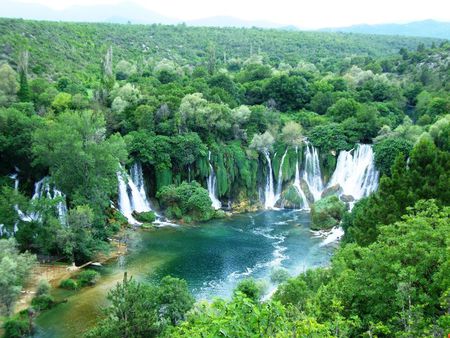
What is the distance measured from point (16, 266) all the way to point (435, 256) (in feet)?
71.2

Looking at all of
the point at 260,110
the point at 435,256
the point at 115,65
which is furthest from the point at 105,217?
the point at 115,65

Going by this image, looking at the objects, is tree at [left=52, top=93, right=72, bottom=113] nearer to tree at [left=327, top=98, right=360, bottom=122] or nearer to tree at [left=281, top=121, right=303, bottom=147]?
tree at [left=281, top=121, right=303, bottom=147]

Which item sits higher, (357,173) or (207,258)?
(357,173)

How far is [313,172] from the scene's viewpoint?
53.4 meters

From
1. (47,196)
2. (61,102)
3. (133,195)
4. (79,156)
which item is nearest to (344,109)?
(133,195)

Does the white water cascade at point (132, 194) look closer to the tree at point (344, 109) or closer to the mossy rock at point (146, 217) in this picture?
the mossy rock at point (146, 217)

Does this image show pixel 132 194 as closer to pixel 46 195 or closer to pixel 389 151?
pixel 46 195

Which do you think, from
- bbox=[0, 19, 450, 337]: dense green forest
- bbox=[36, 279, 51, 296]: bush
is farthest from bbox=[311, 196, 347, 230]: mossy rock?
bbox=[36, 279, 51, 296]: bush

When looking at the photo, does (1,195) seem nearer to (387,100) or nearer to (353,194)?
(353,194)

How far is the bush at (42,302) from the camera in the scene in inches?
1108

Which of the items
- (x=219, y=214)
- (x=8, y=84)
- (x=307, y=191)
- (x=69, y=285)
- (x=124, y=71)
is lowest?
(x=219, y=214)

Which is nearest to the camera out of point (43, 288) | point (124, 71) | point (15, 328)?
point (15, 328)

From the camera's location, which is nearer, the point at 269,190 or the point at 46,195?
the point at 46,195

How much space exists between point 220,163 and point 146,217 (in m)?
9.76
